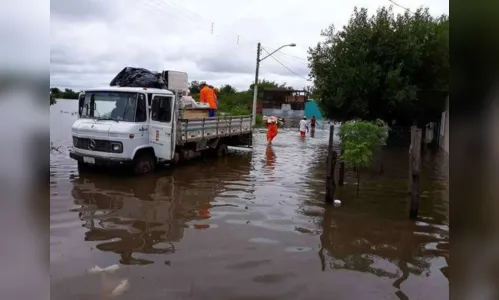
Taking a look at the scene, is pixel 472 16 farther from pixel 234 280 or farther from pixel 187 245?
pixel 187 245

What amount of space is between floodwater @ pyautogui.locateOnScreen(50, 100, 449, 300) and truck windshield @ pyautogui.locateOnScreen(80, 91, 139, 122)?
155 cm

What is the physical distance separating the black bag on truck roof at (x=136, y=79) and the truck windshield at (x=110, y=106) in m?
1.25

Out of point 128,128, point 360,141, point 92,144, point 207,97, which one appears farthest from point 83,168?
point 360,141

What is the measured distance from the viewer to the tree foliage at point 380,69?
1647 centimetres

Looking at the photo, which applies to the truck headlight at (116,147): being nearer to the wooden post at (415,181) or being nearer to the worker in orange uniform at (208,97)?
the worker in orange uniform at (208,97)

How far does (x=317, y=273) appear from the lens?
15.7ft

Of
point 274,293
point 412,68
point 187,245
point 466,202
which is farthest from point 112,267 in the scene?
point 412,68

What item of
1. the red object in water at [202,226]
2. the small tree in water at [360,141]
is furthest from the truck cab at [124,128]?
the small tree in water at [360,141]

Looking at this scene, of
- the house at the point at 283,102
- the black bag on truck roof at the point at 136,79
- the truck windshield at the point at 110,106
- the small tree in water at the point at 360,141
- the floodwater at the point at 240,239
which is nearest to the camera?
the floodwater at the point at 240,239

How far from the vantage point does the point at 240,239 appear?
19.2ft

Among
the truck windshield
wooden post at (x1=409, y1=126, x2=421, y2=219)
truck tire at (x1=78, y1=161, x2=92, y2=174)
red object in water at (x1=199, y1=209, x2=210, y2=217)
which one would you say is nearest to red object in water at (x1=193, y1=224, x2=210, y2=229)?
red object in water at (x1=199, y1=209, x2=210, y2=217)

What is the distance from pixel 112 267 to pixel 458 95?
14.9 feet

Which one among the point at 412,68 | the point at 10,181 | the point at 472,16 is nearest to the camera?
the point at 472,16

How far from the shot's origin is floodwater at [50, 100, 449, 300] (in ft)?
14.2
